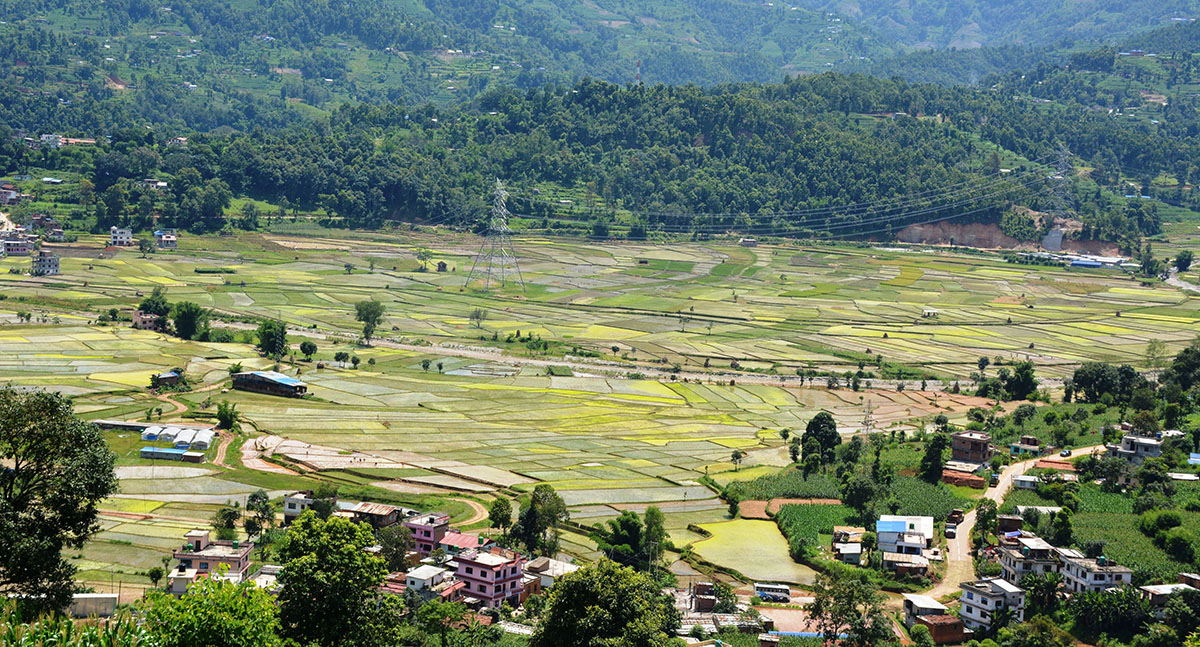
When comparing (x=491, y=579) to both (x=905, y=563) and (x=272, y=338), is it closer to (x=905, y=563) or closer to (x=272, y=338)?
(x=905, y=563)

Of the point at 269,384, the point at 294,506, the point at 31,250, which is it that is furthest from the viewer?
the point at 31,250

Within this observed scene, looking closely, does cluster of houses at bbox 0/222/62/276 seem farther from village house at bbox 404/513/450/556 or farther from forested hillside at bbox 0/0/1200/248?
village house at bbox 404/513/450/556

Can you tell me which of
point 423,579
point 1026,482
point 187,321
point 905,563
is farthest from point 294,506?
point 187,321

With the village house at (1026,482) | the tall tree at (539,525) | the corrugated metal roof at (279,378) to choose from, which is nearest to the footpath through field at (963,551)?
the village house at (1026,482)

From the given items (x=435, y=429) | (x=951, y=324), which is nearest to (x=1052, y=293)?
(x=951, y=324)

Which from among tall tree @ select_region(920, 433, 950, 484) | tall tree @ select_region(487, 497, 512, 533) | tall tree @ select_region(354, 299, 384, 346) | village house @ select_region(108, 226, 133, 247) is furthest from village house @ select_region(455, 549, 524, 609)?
village house @ select_region(108, 226, 133, 247)

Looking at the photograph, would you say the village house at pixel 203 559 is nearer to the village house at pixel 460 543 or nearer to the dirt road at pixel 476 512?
the village house at pixel 460 543
